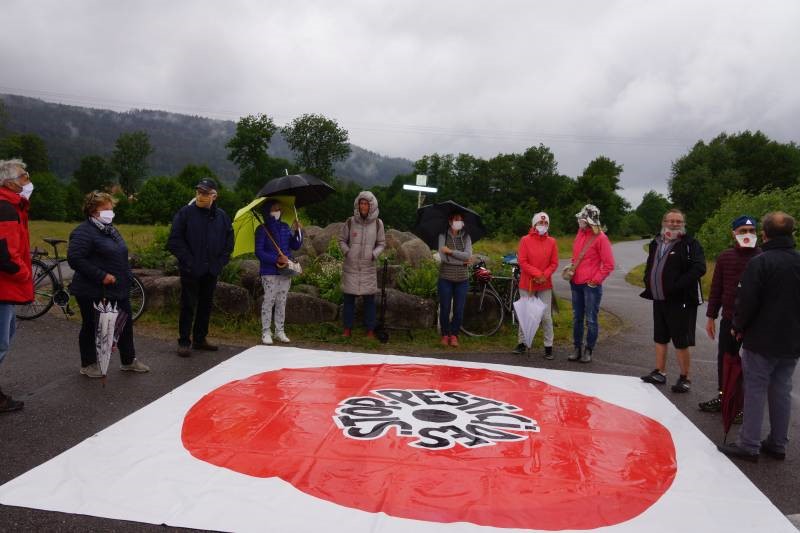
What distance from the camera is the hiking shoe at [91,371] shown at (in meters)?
5.65

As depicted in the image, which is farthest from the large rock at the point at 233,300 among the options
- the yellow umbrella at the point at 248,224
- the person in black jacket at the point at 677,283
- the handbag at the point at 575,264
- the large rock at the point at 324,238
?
the person in black jacket at the point at 677,283

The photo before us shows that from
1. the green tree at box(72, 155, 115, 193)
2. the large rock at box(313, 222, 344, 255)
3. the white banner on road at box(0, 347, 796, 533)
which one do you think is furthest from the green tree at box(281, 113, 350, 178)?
the white banner on road at box(0, 347, 796, 533)

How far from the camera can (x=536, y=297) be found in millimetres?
7395

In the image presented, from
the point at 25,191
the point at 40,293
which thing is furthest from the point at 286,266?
the point at 40,293

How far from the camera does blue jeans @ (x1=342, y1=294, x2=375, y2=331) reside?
7.70 metres

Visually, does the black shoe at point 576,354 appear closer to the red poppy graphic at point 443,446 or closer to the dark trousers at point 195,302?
the red poppy graphic at point 443,446

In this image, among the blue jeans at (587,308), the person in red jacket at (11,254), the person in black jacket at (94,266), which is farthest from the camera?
the blue jeans at (587,308)

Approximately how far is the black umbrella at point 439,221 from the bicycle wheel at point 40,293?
543 centimetres

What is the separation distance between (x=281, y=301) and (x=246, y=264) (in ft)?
8.37

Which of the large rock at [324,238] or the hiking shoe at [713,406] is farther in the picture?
the large rock at [324,238]

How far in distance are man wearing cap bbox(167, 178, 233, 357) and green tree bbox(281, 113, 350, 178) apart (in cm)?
5891

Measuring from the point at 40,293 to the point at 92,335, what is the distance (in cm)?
319

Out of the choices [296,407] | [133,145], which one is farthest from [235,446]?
[133,145]

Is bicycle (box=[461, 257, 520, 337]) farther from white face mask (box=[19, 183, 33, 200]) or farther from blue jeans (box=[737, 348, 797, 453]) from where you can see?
white face mask (box=[19, 183, 33, 200])
